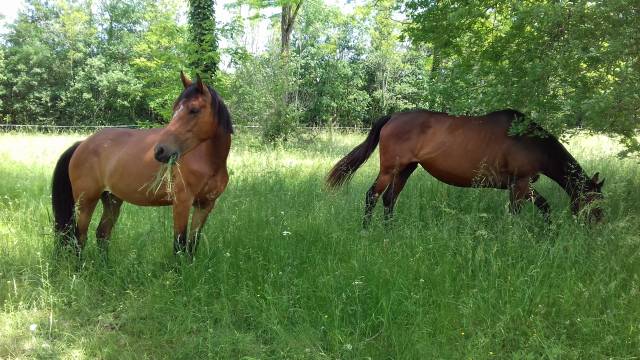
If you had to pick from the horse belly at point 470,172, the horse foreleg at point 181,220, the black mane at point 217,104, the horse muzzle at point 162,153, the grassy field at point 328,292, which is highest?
the black mane at point 217,104

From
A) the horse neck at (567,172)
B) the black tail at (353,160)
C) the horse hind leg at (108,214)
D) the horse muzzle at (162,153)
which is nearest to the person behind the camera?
the horse muzzle at (162,153)

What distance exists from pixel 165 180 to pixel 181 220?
36 centimetres

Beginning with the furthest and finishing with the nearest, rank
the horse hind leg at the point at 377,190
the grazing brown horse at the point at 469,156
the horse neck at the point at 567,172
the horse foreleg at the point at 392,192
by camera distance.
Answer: the horse foreleg at the point at 392,192, the horse hind leg at the point at 377,190, the grazing brown horse at the point at 469,156, the horse neck at the point at 567,172

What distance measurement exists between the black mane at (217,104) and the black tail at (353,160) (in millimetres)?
2343

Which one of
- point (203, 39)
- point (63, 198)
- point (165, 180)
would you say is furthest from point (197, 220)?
point (203, 39)

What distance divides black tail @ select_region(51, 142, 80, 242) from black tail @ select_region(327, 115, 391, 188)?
10.1 feet

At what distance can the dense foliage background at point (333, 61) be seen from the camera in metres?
3.93

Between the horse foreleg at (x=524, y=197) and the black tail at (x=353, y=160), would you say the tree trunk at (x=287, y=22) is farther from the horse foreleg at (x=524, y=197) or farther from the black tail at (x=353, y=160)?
the horse foreleg at (x=524, y=197)

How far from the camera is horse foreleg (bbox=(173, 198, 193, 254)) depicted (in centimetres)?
339

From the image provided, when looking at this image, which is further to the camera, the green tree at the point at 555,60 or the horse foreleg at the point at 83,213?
the horse foreleg at the point at 83,213

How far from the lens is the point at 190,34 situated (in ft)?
36.3

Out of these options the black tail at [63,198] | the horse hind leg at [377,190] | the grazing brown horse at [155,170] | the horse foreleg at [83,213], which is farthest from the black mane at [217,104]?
the horse hind leg at [377,190]

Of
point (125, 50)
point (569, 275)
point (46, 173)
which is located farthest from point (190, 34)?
point (125, 50)

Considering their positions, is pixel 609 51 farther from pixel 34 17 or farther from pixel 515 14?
pixel 34 17
